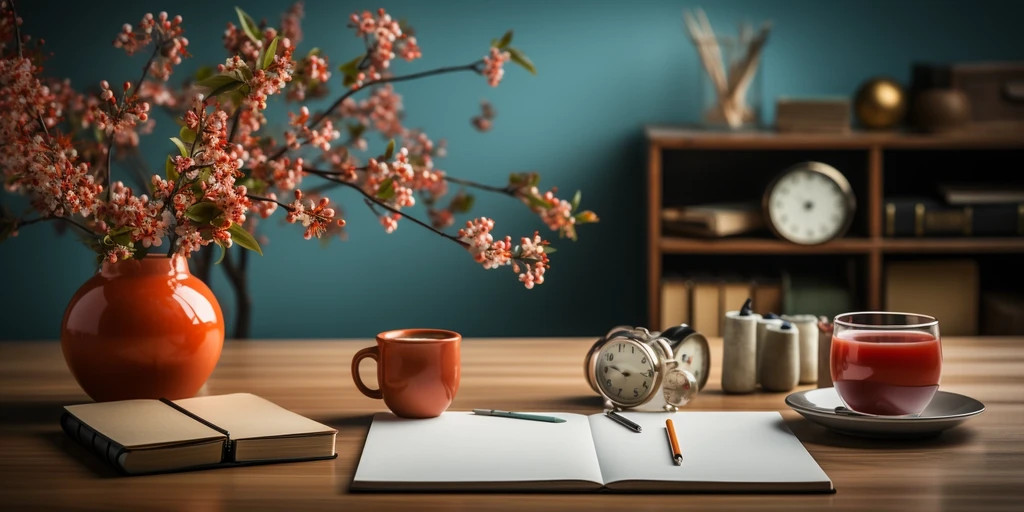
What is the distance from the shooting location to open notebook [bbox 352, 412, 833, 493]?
3.24 ft

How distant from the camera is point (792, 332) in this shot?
4.50 ft

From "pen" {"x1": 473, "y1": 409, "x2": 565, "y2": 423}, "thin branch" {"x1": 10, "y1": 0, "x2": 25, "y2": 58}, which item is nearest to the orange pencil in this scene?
"pen" {"x1": 473, "y1": 409, "x2": 565, "y2": 423}

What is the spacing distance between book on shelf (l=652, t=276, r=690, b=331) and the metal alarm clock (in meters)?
1.75

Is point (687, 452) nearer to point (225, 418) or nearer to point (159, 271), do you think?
point (225, 418)

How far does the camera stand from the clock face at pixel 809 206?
299 centimetres

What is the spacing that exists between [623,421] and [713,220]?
186 cm

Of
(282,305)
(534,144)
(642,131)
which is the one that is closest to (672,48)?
(642,131)

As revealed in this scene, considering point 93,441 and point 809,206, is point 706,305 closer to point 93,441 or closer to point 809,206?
point 809,206

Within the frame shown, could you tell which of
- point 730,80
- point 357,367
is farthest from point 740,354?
point 730,80

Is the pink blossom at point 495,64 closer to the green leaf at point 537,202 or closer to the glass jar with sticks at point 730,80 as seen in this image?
the green leaf at point 537,202

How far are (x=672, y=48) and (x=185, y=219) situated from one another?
8.19 feet

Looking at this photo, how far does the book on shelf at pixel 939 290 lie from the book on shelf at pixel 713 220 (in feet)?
1.43

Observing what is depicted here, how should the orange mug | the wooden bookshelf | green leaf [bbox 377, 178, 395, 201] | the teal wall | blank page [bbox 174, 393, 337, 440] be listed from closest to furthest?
blank page [bbox 174, 393, 337, 440]
the orange mug
green leaf [bbox 377, 178, 395, 201]
the wooden bookshelf
the teal wall

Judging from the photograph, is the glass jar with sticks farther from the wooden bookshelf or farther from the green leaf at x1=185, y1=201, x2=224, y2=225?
the green leaf at x1=185, y1=201, x2=224, y2=225
